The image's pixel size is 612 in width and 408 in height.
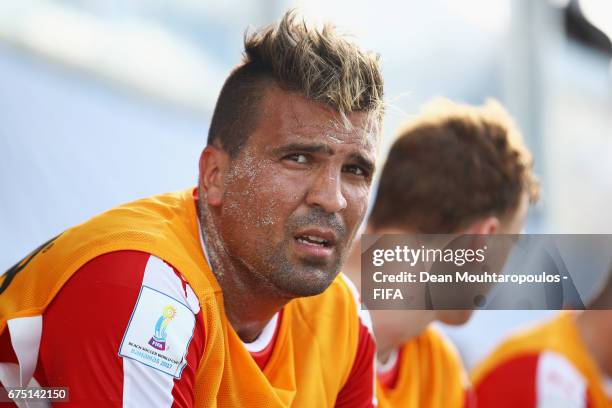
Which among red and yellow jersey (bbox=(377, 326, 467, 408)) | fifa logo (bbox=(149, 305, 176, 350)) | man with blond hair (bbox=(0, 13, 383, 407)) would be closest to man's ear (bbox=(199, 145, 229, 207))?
man with blond hair (bbox=(0, 13, 383, 407))

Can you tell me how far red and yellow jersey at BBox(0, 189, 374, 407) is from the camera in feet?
5.42

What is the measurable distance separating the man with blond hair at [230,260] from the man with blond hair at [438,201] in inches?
32.0

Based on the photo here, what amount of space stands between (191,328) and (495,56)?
22.6 feet

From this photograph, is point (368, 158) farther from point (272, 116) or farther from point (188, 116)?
point (188, 116)

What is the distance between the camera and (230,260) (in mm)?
2018

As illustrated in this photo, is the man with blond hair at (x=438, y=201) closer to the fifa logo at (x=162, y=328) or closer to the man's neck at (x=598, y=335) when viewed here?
the man's neck at (x=598, y=335)

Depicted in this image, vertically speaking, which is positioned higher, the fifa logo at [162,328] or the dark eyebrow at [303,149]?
the dark eyebrow at [303,149]

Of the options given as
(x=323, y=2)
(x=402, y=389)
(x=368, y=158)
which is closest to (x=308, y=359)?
(x=368, y=158)

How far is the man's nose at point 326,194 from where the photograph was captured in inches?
74.0

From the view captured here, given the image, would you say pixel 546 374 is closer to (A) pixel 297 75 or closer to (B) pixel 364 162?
(B) pixel 364 162

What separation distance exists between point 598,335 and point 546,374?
322mm

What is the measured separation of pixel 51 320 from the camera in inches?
68.4
